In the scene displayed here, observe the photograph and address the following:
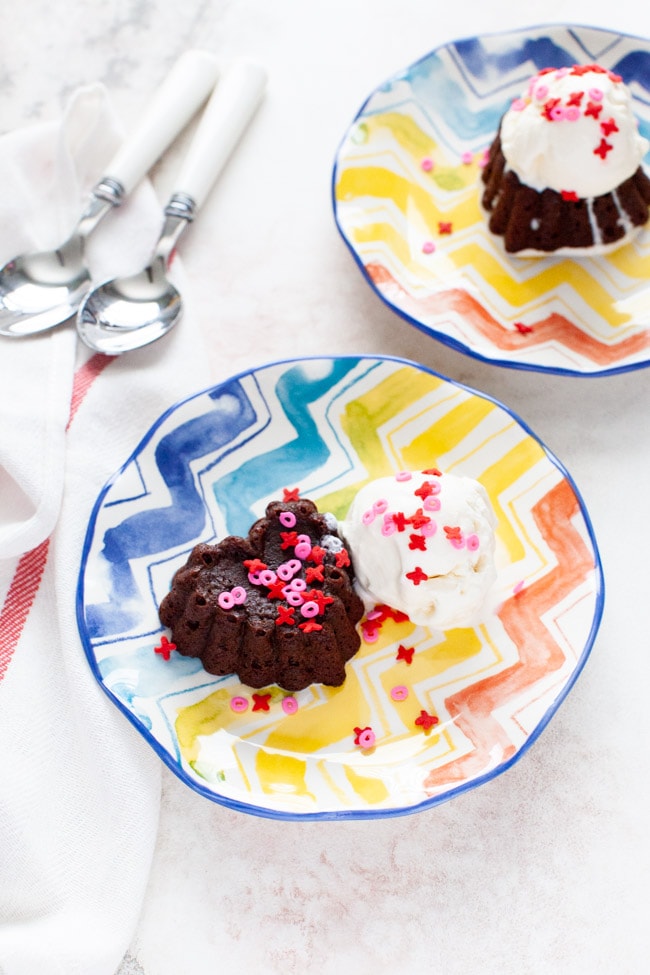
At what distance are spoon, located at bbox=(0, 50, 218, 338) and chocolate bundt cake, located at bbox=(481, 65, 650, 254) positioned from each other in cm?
67

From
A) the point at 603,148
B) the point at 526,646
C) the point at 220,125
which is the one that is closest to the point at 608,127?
the point at 603,148

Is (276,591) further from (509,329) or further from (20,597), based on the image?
(509,329)

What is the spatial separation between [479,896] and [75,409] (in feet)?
3.71

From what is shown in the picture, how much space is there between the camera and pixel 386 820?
5.79ft

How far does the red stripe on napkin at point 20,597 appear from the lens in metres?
1.79

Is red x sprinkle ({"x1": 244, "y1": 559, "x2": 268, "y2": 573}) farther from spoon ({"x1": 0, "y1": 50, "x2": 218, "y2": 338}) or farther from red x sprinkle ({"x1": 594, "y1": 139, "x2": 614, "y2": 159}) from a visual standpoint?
red x sprinkle ({"x1": 594, "y1": 139, "x2": 614, "y2": 159})

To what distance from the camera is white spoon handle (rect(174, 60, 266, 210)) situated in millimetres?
2113

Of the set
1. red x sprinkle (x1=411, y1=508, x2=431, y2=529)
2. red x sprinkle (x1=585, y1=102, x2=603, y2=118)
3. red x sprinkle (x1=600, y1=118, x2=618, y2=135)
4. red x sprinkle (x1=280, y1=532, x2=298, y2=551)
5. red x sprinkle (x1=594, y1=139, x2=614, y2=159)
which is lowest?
red x sprinkle (x1=411, y1=508, x2=431, y2=529)

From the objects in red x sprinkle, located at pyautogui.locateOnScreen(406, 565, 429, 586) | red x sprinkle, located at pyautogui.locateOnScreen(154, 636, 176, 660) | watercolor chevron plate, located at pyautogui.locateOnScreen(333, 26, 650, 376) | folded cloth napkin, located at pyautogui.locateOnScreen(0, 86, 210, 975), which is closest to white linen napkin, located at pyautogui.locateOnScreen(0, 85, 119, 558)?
folded cloth napkin, located at pyautogui.locateOnScreen(0, 86, 210, 975)

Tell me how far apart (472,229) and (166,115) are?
27.0 inches

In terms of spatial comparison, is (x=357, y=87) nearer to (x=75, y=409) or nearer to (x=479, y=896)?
(x=75, y=409)

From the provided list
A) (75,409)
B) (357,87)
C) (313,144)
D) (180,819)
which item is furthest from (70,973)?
(357,87)

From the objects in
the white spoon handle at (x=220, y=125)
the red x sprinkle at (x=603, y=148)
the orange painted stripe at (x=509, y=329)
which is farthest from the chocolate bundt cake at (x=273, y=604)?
the red x sprinkle at (x=603, y=148)

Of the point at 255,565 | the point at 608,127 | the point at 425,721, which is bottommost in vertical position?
the point at 425,721
